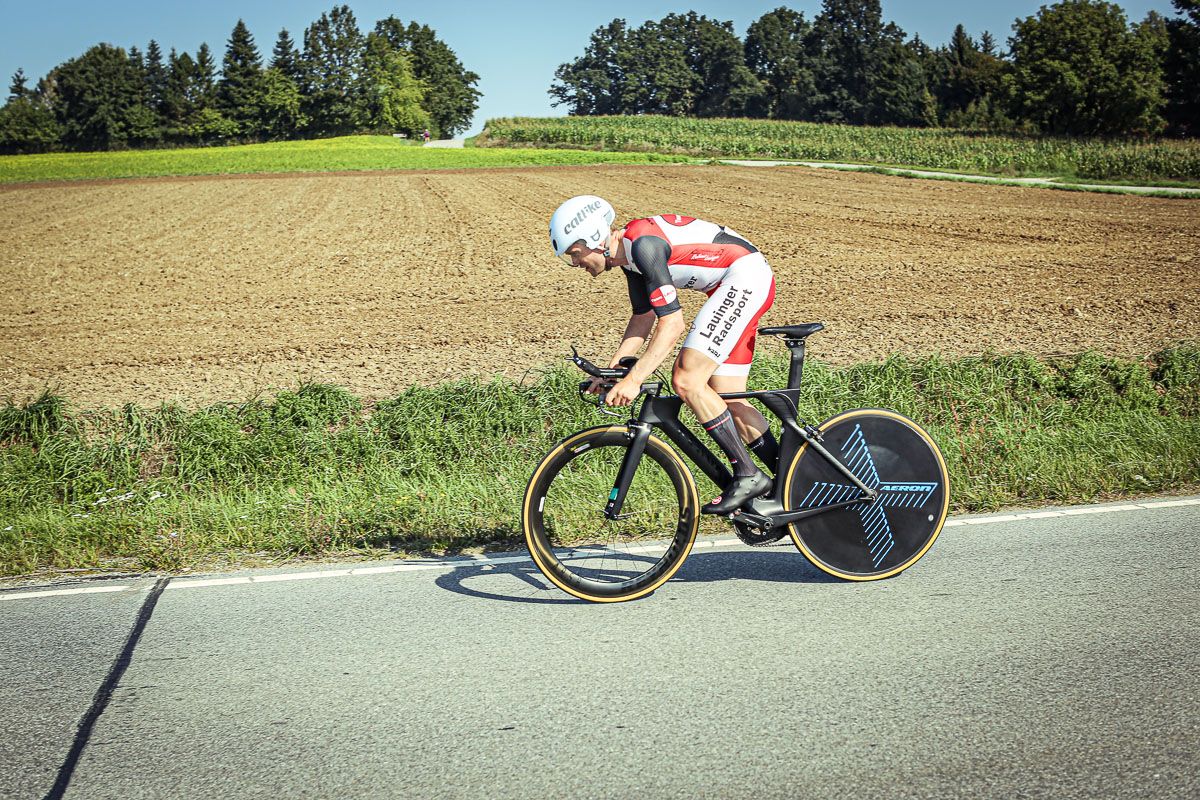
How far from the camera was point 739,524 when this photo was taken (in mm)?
5074

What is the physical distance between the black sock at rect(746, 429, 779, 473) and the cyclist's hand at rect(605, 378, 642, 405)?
873 mm

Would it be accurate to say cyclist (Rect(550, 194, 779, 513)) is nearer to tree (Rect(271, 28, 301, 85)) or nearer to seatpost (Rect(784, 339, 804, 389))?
seatpost (Rect(784, 339, 804, 389))

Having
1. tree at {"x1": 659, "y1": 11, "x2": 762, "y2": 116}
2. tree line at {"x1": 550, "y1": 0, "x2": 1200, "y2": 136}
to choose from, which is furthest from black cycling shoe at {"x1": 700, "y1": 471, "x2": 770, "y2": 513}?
tree at {"x1": 659, "y1": 11, "x2": 762, "y2": 116}

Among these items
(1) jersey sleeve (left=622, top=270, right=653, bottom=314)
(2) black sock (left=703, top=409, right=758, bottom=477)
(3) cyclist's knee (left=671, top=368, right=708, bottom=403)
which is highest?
(1) jersey sleeve (left=622, top=270, right=653, bottom=314)

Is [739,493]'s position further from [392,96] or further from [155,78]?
[155,78]

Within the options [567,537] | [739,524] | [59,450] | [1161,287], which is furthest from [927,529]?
[1161,287]

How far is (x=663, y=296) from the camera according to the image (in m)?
4.64

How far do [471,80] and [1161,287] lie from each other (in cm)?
15717

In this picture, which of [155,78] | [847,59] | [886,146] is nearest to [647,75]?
[847,59]

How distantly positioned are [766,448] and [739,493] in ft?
1.23

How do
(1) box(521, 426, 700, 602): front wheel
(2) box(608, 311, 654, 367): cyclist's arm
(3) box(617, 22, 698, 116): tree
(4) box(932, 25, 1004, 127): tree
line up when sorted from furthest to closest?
(3) box(617, 22, 698, 116): tree < (4) box(932, 25, 1004, 127): tree < (2) box(608, 311, 654, 367): cyclist's arm < (1) box(521, 426, 700, 602): front wheel

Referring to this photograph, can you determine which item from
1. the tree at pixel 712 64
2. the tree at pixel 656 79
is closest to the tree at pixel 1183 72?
the tree at pixel 712 64

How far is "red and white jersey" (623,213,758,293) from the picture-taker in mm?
4965

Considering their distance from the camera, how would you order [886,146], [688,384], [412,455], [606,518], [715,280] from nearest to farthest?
[688,384]
[715,280]
[606,518]
[412,455]
[886,146]
